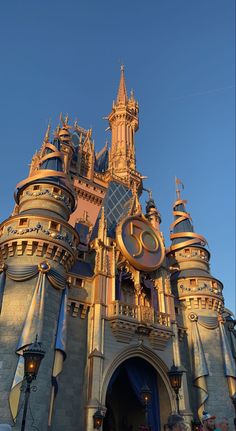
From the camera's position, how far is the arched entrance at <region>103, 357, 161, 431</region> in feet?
79.8

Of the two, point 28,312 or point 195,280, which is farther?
point 195,280

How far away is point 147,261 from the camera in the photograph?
28312 mm

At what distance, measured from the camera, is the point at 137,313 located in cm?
2556

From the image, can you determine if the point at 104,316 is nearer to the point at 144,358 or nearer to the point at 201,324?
Answer: the point at 144,358

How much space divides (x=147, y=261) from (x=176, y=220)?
441 inches

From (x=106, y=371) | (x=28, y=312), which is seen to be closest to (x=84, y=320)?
A: (x=106, y=371)

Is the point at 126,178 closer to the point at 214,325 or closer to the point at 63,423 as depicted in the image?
the point at 214,325

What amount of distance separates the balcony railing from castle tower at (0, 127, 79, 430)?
3661mm

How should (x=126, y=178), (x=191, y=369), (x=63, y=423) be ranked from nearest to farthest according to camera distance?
(x=63, y=423) < (x=191, y=369) < (x=126, y=178)

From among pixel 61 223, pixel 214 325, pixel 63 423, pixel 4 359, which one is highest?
pixel 61 223

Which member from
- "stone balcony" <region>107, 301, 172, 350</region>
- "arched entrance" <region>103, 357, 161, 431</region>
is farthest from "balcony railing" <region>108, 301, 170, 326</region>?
"arched entrance" <region>103, 357, 161, 431</region>

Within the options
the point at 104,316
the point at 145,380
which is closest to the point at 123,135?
the point at 104,316

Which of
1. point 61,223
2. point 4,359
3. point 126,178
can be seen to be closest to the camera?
point 4,359

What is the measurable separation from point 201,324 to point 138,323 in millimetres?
7758
